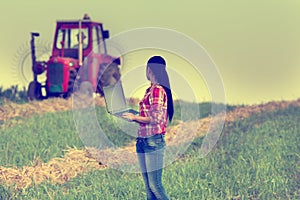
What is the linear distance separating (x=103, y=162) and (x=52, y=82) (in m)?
5.78

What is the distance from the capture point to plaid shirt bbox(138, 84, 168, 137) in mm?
5395

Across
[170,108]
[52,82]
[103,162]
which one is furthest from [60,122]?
[170,108]

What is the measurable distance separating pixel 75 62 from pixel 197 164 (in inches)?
270

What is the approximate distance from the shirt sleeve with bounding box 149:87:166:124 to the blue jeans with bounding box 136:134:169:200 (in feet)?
0.51

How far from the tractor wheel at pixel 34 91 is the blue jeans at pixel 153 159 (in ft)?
32.7

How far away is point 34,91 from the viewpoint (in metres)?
15.1

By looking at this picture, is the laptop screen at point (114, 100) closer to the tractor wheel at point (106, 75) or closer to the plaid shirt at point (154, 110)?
the plaid shirt at point (154, 110)

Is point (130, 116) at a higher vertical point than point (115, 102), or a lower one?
lower

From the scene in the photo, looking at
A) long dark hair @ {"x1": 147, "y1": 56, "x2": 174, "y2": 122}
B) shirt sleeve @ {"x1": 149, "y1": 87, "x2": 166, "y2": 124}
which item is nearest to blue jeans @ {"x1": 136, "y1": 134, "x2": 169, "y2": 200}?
shirt sleeve @ {"x1": 149, "y1": 87, "x2": 166, "y2": 124}

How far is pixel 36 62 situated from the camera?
48.5ft

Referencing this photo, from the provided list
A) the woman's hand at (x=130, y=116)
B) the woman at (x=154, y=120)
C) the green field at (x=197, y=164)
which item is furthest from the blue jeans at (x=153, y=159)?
the green field at (x=197, y=164)

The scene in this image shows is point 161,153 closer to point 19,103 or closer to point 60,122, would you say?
point 60,122

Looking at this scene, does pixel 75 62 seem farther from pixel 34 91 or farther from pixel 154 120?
pixel 154 120

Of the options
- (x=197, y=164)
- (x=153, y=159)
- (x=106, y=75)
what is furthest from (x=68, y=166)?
(x=106, y=75)
